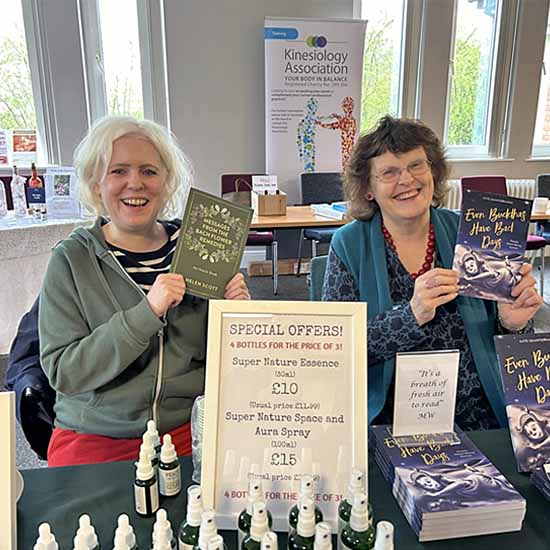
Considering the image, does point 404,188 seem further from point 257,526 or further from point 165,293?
point 257,526

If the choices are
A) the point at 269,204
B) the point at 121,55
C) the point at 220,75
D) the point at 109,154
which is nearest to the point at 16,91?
the point at 121,55

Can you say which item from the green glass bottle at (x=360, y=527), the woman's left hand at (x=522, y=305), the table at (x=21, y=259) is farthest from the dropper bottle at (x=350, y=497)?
the table at (x=21, y=259)

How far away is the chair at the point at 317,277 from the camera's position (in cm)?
160

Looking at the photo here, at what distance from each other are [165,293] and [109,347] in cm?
17

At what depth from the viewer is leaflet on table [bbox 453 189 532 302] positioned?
110 cm

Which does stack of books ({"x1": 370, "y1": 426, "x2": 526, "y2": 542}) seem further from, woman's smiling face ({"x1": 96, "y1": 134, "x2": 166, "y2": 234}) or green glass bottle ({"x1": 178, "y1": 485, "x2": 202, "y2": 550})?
woman's smiling face ({"x1": 96, "y1": 134, "x2": 166, "y2": 234})

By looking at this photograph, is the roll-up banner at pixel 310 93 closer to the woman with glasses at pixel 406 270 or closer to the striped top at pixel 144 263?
the woman with glasses at pixel 406 270

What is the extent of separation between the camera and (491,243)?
3.65ft

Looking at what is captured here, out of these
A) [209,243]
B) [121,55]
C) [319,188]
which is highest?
[121,55]

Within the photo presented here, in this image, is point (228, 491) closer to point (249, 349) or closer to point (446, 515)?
Result: point (249, 349)

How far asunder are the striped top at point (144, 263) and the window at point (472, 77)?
4860mm

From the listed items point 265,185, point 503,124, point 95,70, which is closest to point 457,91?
point 503,124

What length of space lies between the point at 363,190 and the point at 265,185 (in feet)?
7.61

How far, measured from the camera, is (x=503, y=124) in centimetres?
561
